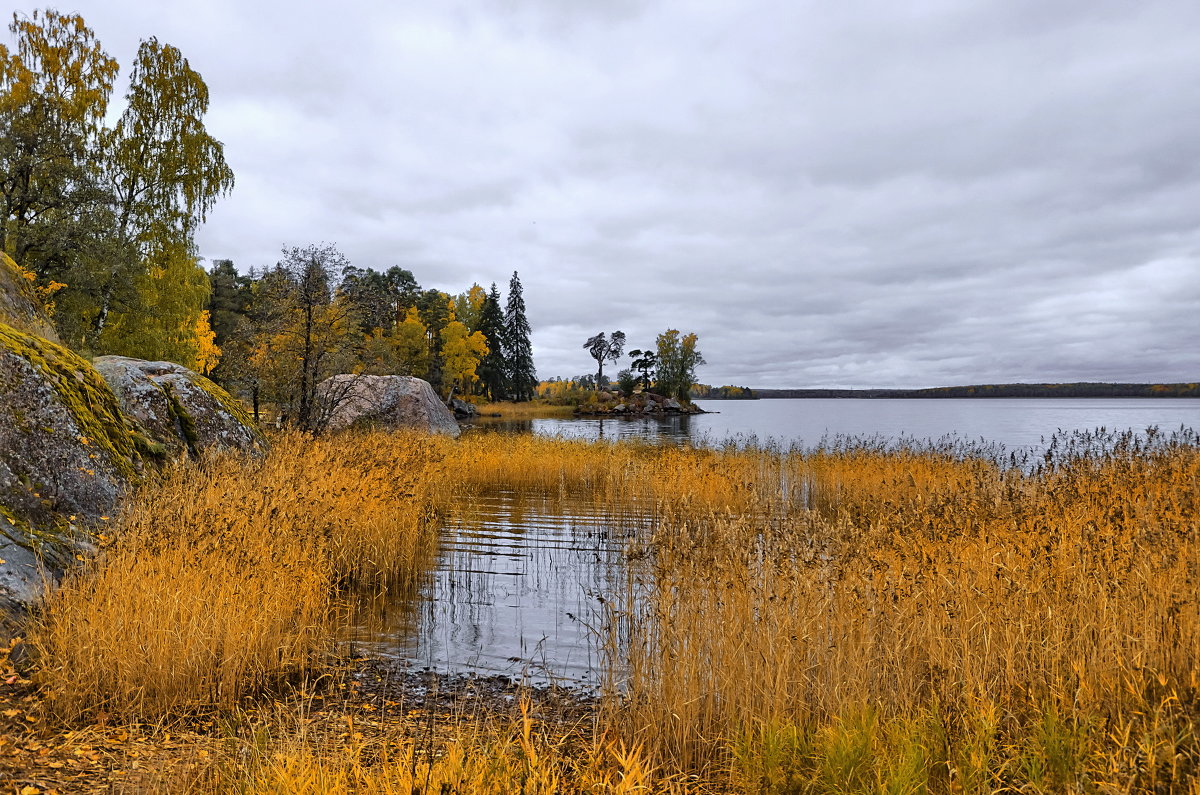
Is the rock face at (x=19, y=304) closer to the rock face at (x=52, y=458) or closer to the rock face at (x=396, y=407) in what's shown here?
the rock face at (x=52, y=458)

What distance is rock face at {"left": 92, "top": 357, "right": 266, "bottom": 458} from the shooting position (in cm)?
956

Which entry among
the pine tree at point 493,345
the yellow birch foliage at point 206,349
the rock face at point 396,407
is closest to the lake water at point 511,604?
the rock face at point 396,407

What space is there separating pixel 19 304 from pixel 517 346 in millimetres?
66736

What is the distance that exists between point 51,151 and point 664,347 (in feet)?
240

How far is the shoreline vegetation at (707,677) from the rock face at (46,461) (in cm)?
37

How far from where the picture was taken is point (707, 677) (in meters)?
4.47

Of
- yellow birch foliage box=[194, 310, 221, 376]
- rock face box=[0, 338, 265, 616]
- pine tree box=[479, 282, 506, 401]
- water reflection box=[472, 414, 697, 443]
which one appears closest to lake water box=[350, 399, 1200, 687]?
rock face box=[0, 338, 265, 616]

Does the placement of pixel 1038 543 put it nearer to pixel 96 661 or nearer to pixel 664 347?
pixel 96 661

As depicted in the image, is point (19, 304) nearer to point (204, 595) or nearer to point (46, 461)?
point (46, 461)

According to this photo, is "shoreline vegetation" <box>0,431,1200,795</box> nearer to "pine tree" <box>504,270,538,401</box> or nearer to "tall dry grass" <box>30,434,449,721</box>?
"tall dry grass" <box>30,434,449,721</box>

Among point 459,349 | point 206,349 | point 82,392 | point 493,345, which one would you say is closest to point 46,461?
point 82,392

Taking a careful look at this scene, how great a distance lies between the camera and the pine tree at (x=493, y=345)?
2763 inches

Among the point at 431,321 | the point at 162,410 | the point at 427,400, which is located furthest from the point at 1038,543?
the point at 431,321

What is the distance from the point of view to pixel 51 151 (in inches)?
732
